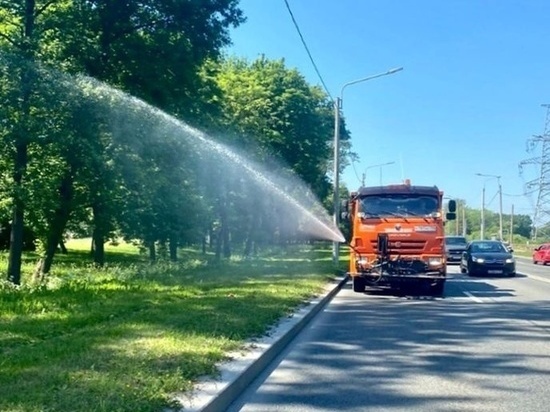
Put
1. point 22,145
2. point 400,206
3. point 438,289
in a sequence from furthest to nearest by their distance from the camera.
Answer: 1. point 22,145
2. point 438,289
3. point 400,206

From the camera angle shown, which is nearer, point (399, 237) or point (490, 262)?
point (399, 237)

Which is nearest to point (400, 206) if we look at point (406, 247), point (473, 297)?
point (406, 247)

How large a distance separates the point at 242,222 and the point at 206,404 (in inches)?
1576

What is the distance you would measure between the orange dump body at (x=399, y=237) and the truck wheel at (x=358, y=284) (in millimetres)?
123

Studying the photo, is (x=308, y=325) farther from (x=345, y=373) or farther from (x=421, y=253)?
(x=421, y=253)

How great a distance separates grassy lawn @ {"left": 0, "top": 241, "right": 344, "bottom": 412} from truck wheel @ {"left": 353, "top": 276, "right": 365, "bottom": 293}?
3553mm

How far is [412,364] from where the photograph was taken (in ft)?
29.2

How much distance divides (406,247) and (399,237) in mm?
317

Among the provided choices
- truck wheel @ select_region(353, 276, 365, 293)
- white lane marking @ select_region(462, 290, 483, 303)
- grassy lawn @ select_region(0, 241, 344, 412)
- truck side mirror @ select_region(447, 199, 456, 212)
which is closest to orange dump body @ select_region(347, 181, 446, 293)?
truck wheel @ select_region(353, 276, 365, 293)

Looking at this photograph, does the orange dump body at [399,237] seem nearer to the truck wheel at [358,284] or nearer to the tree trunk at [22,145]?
the truck wheel at [358,284]

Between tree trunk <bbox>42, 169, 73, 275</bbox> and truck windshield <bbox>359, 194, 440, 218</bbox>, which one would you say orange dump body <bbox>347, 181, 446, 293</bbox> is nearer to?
truck windshield <bbox>359, 194, 440, 218</bbox>

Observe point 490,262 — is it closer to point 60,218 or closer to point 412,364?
point 60,218

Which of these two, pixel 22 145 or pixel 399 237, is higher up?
pixel 22 145

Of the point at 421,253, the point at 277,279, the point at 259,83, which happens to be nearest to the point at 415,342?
the point at 421,253
